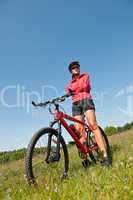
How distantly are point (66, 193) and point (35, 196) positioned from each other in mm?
435

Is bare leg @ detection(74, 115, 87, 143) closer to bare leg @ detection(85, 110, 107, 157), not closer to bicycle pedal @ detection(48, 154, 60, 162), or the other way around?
bare leg @ detection(85, 110, 107, 157)

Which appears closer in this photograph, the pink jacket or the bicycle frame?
the bicycle frame

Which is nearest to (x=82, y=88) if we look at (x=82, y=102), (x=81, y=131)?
(x=82, y=102)

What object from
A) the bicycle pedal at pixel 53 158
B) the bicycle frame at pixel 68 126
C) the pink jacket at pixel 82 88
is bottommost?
the bicycle pedal at pixel 53 158

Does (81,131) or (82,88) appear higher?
(82,88)

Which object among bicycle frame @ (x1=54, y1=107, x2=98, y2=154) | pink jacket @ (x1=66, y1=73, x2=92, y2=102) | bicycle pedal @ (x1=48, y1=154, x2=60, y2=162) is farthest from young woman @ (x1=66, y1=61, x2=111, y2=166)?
bicycle pedal @ (x1=48, y1=154, x2=60, y2=162)

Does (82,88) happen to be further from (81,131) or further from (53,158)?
(53,158)

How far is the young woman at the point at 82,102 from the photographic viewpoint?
9.65 meters

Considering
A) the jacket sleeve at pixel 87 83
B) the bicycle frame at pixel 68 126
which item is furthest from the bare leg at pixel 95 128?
the jacket sleeve at pixel 87 83

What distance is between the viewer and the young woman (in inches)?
380

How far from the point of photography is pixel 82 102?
9.69m

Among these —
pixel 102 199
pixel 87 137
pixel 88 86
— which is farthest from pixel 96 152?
pixel 102 199

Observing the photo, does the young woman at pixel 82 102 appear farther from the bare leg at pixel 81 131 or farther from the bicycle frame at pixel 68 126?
the bicycle frame at pixel 68 126

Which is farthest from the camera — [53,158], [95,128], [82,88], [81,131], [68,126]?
[95,128]
